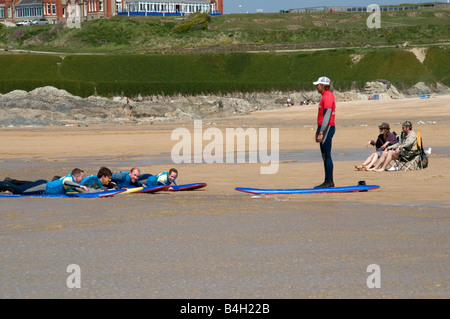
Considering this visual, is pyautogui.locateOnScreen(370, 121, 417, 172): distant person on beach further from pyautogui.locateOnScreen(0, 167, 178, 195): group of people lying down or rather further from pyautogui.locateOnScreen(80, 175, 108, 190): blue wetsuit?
pyautogui.locateOnScreen(80, 175, 108, 190): blue wetsuit

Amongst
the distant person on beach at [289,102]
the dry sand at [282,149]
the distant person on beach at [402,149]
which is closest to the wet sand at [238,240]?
the dry sand at [282,149]

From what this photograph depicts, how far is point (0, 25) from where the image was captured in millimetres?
120250

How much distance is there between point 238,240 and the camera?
936cm

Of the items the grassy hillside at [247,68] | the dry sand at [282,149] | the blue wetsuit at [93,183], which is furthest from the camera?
the grassy hillside at [247,68]

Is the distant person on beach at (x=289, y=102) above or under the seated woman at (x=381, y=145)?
above

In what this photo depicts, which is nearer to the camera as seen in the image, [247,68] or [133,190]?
[133,190]

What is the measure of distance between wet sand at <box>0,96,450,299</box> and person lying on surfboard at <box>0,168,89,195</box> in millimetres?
474

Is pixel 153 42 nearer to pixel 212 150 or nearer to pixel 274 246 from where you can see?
pixel 212 150

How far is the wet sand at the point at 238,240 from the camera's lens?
7.09 meters

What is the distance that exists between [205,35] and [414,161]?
94.6 metres

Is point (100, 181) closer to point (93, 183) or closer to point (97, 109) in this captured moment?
point (93, 183)

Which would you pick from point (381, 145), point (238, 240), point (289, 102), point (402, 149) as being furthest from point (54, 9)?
point (238, 240)

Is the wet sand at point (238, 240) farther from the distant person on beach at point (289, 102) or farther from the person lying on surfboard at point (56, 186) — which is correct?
the distant person on beach at point (289, 102)

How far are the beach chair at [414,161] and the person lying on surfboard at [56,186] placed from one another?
7602 millimetres
